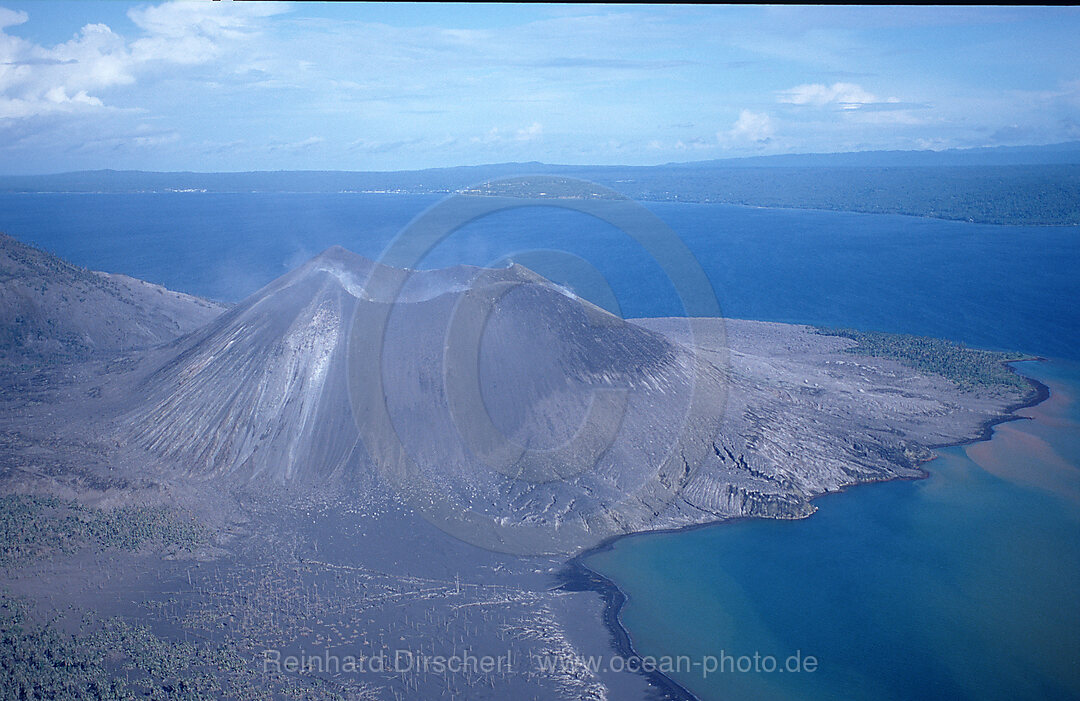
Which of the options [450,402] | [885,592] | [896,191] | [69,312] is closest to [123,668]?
[450,402]

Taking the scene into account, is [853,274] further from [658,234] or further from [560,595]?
[560,595]

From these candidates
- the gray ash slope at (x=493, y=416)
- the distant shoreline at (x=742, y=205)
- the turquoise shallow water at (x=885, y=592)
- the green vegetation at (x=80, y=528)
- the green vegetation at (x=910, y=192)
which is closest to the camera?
the turquoise shallow water at (x=885, y=592)

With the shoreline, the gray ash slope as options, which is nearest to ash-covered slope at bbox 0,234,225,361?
the gray ash slope

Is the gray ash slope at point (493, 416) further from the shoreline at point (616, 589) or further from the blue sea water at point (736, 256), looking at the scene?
the blue sea water at point (736, 256)

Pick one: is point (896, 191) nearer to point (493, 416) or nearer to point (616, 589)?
point (493, 416)

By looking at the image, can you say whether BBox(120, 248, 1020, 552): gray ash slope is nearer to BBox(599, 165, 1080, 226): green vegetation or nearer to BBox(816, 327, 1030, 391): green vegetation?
BBox(816, 327, 1030, 391): green vegetation

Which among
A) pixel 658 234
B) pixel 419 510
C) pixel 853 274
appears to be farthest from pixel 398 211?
pixel 419 510

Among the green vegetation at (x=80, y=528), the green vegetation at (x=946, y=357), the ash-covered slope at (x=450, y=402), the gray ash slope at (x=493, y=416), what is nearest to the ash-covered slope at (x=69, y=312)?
the gray ash slope at (x=493, y=416)
